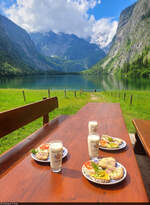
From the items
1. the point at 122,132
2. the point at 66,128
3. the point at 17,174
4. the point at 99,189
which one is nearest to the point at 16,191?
the point at 17,174

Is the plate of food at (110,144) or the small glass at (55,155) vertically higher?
the small glass at (55,155)

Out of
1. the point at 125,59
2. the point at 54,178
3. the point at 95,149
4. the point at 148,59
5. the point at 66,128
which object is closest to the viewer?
the point at 54,178

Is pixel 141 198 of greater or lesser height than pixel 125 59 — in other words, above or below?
below

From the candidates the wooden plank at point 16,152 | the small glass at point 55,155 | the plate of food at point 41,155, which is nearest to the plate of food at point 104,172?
the small glass at point 55,155


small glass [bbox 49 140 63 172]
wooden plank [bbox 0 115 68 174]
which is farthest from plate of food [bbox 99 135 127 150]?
wooden plank [bbox 0 115 68 174]

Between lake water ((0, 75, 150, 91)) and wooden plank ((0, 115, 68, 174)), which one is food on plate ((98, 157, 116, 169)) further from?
lake water ((0, 75, 150, 91))

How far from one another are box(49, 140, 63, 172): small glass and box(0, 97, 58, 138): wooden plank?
1.35m

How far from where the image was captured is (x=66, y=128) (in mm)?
3037

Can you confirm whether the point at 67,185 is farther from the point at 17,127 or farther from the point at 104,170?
the point at 17,127

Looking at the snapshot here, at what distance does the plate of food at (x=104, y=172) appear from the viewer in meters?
1.41

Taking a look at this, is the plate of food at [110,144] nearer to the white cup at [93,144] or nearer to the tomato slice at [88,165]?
the white cup at [93,144]

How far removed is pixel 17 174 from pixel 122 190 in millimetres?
1094

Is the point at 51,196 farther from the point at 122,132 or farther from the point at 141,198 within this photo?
the point at 122,132

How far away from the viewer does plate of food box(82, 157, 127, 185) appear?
4.63 feet
